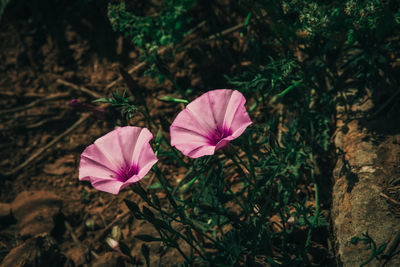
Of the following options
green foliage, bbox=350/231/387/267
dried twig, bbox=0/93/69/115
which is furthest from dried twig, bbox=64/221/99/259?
green foliage, bbox=350/231/387/267

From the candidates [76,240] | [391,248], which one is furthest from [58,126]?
[391,248]

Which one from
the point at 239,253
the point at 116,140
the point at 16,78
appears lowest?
the point at 239,253

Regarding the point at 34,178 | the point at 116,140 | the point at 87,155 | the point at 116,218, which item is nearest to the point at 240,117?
the point at 116,140

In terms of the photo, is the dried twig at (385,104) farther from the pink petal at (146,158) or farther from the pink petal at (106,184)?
the pink petal at (106,184)

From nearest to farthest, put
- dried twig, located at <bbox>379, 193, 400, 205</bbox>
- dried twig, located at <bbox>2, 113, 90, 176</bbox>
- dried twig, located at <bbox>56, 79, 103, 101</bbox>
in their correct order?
dried twig, located at <bbox>379, 193, 400, 205</bbox> → dried twig, located at <bbox>2, 113, 90, 176</bbox> → dried twig, located at <bbox>56, 79, 103, 101</bbox>

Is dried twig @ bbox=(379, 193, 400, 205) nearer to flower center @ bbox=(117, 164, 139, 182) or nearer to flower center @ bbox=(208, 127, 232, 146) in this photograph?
flower center @ bbox=(208, 127, 232, 146)

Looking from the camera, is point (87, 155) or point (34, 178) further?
point (34, 178)

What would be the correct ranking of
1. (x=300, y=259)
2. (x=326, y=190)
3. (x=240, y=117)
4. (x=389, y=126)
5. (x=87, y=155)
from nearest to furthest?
(x=240, y=117) < (x=87, y=155) < (x=300, y=259) < (x=389, y=126) < (x=326, y=190)

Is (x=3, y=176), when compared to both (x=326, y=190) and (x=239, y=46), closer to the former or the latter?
(x=239, y=46)
